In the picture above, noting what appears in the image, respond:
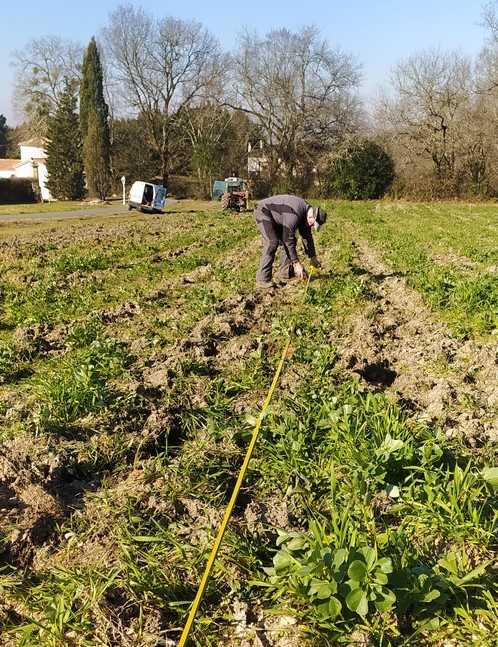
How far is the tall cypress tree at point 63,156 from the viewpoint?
4481 cm

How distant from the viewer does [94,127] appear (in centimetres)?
4366

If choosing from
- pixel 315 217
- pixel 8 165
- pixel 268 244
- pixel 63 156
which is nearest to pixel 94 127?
pixel 63 156

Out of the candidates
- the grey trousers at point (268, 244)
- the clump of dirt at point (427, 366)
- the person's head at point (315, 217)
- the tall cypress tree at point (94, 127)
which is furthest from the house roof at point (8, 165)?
the clump of dirt at point (427, 366)

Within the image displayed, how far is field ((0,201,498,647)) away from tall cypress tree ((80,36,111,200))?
129ft

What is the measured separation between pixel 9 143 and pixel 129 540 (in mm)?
96918

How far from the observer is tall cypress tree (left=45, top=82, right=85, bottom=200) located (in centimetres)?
4481

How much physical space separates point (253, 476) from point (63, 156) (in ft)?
155

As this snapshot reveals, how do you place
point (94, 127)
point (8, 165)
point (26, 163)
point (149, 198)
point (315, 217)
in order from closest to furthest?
point (315, 217) → point (149, 198) → point (94, 127) → point (26, 163) → point (8, 165)

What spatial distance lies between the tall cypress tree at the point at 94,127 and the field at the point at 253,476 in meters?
39.2

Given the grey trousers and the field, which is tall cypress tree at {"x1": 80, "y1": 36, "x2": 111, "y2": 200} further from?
the field

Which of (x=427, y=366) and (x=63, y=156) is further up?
(x=63, y=156)

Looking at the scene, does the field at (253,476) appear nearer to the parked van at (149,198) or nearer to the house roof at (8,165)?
the parked van at (149,198)

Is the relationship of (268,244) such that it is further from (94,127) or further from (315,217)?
(94,127)

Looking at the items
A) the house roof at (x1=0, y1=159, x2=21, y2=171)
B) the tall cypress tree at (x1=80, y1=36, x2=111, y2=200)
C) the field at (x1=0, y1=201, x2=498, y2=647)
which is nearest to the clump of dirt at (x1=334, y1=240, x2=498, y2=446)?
the field at (x1=0, y1=201, x2=498, y2=647)
